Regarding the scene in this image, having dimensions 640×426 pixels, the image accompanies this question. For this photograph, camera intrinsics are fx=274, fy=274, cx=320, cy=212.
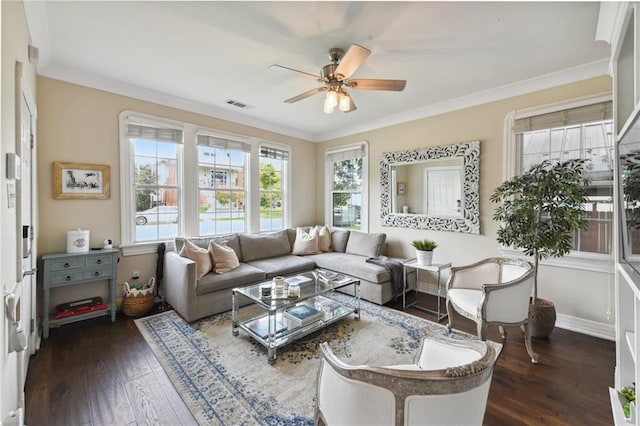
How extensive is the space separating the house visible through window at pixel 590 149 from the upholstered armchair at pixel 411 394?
274 centimetres

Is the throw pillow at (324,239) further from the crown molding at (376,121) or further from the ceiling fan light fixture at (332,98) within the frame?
the ceiling fan light fixture at (332,98)

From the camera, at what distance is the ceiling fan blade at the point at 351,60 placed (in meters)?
1.97

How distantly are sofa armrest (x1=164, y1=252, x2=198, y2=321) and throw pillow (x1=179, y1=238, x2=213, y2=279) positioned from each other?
0.25ft

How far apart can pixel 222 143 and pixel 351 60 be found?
273cm

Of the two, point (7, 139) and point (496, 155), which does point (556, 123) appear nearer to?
point (496, 155)

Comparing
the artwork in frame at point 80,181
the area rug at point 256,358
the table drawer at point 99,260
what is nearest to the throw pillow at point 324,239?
the area rug at point 256,358

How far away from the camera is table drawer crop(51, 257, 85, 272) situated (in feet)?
8.80

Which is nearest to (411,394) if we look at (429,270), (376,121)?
(429,270)

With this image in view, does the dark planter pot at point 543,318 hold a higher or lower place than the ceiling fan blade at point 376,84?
lower

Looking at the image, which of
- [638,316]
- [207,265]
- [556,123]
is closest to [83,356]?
[207,265]

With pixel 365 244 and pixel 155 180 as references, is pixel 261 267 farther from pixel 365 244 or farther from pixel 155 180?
pixel 155 180

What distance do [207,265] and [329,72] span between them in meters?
2.50

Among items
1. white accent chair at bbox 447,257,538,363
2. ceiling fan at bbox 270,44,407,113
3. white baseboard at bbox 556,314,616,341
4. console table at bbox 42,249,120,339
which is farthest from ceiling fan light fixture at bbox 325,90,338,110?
white baseboard at bbox 556,314,616,341

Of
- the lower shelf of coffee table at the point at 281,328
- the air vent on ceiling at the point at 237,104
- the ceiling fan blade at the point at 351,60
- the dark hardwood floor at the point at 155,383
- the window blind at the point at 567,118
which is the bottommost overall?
the dark hardwood floor at the point at 155,383
